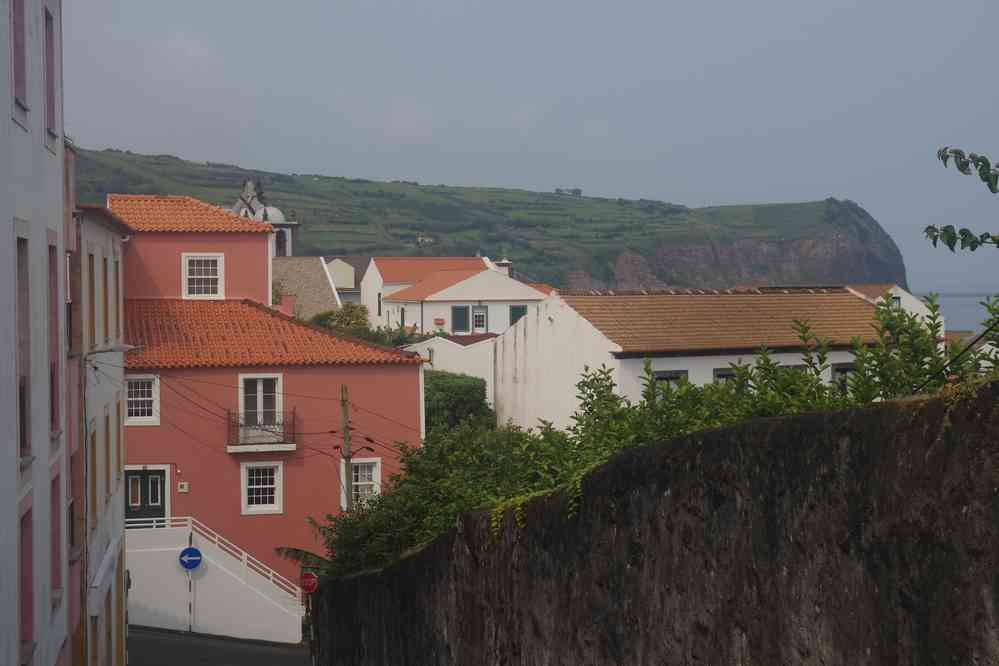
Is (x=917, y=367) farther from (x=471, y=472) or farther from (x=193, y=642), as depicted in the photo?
(x=193, y=642)

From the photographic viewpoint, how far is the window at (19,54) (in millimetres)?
12125

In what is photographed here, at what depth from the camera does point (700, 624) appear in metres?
7.10

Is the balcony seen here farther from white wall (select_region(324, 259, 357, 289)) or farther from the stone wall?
white wall (select_region(324, 259, 357, 289))

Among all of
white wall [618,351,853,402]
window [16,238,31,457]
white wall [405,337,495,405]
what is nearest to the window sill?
white wall [618,351,853,402]

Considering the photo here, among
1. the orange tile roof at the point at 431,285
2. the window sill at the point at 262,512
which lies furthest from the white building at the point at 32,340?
the orange tile roof at the point at 431,285

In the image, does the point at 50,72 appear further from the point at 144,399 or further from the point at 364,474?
the point at 364,474

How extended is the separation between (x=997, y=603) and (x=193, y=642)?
2973 centimetres

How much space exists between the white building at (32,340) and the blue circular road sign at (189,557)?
1637cm

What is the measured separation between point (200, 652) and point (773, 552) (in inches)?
1029

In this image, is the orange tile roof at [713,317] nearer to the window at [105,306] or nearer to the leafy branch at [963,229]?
the window at [105,306]

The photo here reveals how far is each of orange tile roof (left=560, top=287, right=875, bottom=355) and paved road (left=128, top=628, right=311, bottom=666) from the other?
10.6 metres

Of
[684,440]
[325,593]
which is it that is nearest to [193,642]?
[325,593]

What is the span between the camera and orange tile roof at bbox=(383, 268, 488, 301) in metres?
82.2

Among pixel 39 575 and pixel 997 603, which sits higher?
pixel 997 603
